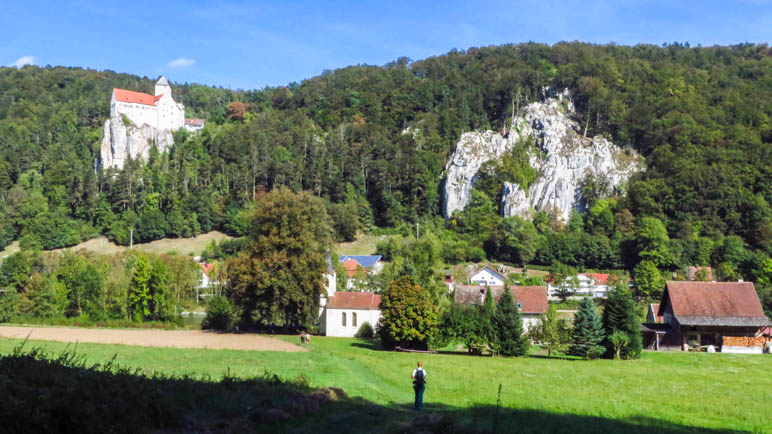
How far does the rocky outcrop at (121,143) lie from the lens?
390 ft

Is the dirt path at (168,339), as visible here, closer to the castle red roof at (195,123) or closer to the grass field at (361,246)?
the grass field at (361,246)

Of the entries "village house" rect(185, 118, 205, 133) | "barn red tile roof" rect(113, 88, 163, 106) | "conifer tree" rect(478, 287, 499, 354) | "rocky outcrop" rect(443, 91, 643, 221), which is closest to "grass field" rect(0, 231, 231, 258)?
"barn red tile roof" rect(113, 88, 163, 106)

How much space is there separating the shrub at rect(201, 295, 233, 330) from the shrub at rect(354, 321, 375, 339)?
1039 centimetres

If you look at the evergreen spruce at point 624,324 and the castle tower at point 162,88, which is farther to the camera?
the castle tower at point 162,88

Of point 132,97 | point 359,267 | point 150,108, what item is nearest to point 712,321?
point 359,267

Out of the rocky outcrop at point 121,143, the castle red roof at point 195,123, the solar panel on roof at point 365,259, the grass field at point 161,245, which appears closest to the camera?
the solar panel on roof at point 365,259

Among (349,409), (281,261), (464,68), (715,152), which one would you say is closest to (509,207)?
(715,152)

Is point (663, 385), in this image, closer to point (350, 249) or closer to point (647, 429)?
point (647, 429)

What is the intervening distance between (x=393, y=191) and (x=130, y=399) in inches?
3978

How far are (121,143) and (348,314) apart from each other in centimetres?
9438

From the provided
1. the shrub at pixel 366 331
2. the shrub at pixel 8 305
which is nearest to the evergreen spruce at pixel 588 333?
the shrub at pixel 366 331

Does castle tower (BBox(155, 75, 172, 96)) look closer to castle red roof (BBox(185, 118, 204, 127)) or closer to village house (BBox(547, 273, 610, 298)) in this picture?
castle red roof (BBox(185, 118, 204, 127))

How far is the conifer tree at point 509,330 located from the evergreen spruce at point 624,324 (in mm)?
5391

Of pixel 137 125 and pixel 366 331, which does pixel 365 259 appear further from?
pixel 137 125
